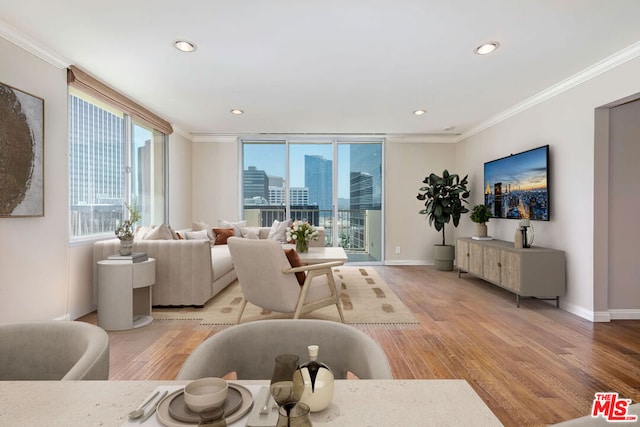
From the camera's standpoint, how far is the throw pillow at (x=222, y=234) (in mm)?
6121

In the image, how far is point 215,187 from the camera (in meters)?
7.16

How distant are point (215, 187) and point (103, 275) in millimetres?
3931

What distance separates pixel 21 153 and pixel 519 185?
17.3ft

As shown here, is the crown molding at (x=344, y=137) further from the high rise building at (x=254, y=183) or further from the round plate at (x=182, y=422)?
the round plate at (x=182, y=422)

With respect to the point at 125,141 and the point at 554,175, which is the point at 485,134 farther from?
the point at 125,141

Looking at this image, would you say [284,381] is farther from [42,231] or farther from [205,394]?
[42,231]

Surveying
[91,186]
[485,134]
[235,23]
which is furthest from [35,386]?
[485,134]

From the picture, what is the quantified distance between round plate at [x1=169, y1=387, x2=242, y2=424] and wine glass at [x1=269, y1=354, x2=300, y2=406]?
8cm

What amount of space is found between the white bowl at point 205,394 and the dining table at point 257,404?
0.04 metres

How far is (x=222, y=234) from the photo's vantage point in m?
6.17

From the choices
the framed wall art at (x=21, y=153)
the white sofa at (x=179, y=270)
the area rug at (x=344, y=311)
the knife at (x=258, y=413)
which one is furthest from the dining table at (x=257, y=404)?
the white sofa at (x=179, y=270)

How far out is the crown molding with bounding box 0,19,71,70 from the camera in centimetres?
282

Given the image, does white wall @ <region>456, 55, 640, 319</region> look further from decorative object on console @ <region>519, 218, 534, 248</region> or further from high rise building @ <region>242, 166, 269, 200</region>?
high rise building @ <region>242, 166, 269, 200</region>

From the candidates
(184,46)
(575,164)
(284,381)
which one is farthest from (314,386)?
(575,164)
